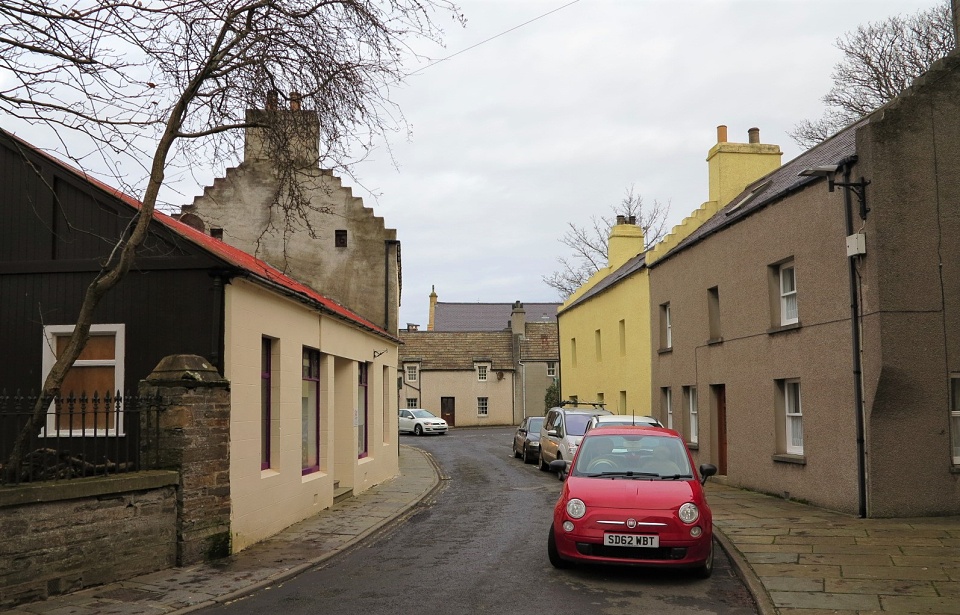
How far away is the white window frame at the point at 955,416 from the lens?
42.8ft

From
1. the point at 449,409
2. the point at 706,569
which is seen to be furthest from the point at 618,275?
the point at 449,409

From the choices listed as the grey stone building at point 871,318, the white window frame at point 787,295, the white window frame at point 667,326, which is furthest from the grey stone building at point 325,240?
the white window frame at point 787,295

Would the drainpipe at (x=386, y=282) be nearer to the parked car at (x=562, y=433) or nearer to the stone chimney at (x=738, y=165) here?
the parked car at (x=562, y=433)

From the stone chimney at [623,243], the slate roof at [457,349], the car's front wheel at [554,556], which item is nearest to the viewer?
the car's front wheel at [554,556]

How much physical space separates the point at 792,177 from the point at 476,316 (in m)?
55.3

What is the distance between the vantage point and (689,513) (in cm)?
918

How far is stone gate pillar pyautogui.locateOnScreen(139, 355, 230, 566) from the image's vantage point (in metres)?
9.88

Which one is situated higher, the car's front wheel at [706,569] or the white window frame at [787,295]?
the white window frame at [787,295]

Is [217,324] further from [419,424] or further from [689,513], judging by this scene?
[419,424]

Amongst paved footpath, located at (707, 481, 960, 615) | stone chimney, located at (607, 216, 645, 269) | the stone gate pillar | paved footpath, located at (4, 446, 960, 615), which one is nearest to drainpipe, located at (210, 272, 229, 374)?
the stone gate pillar

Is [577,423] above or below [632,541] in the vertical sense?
above

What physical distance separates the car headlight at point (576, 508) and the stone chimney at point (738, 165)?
16315 millimetres

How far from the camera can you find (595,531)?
9.16 meters

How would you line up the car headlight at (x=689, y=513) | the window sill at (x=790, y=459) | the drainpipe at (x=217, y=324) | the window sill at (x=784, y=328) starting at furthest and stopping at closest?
1. the window sill at (x=784, y=328)
2. the window sill at (x=790, y=459)
3. the drainpipe at (x=217, y=324)
4. the car headlight at (x=689, y=513)
